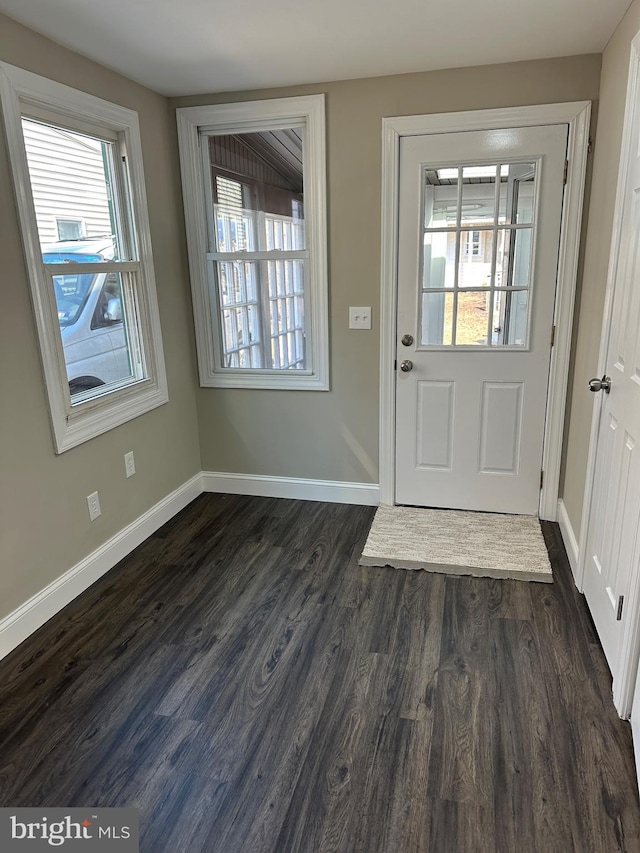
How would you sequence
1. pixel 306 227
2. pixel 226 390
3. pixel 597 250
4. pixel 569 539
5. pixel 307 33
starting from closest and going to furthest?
pixel 307 33, pixel 597 250, pixel 569 539, pixel 306 227, pixel 226 390

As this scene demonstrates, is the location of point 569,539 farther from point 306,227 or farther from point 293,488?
point 306,227

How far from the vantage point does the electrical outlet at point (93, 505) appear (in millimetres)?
2617

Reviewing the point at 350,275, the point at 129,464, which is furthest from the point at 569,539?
the point at 129,464

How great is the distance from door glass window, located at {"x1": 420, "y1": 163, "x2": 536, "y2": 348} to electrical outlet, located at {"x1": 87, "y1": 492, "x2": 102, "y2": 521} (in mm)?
1924

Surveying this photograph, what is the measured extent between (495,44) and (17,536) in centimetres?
287

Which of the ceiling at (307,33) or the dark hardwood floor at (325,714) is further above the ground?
the ceiling at (307,33)

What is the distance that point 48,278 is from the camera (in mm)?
2295

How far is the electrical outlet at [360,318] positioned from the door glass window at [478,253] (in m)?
0.30

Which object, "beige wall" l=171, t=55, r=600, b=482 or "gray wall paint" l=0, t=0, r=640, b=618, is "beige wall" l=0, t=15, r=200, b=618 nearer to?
"gray wall paint" l=0, t=0, r=640, b=618

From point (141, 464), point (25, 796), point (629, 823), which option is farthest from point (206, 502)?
point (629, 823)

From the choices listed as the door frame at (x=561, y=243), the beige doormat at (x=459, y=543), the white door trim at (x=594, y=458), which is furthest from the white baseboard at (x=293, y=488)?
the white door trim at (x=594, y=458)

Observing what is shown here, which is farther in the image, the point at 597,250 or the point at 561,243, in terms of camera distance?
the point at 561,243

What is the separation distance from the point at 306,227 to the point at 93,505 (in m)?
1.84

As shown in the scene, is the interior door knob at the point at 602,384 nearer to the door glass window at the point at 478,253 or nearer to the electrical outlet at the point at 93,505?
the door glass window at the point at 478,253
